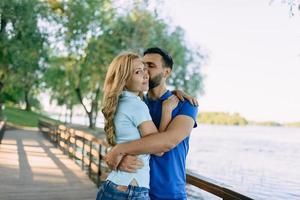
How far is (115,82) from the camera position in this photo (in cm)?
267

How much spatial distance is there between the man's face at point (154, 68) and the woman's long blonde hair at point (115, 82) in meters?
0.20

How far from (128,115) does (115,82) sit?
21cm

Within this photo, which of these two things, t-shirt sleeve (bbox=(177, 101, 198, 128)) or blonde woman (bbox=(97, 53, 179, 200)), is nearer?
blonde woman (bbox=(97, 53, 179, 200))

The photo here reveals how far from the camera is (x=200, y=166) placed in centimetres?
2445

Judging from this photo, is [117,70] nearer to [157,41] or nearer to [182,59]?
[157,41]

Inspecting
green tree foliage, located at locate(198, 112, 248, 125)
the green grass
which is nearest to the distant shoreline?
green tree foliage, located at locate(198, 112, 248, 125)

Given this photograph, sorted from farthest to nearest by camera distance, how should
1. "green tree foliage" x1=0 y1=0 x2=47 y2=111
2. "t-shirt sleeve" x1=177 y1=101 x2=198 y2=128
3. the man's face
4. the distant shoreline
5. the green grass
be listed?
the distant shoreline
the green grass
"green tree foliage" x1=0 y1=0 x2=47 y2=111
the man's face
"t-shirt sleeve" x1=177 y1=101 x2=198 y2=128

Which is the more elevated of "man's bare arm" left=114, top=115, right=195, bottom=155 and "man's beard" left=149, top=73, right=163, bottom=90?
"man's beard" left=149, top=73, right=163, bottom=90

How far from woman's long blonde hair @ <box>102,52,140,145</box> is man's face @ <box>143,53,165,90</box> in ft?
0.66

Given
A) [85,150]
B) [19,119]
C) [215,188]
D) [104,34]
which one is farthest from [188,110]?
[19,119]

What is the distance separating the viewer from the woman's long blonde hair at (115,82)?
266 centimetres

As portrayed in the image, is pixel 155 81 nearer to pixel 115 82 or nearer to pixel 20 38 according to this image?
pixel 115 82

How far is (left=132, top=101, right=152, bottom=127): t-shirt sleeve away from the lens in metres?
2.61

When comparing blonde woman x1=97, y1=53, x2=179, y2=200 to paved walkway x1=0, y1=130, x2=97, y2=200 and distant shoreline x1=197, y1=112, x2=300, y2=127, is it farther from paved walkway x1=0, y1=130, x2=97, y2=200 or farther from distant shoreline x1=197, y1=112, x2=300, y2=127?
distant shoreline x1=197, y1=112, x2=300, y2=127
